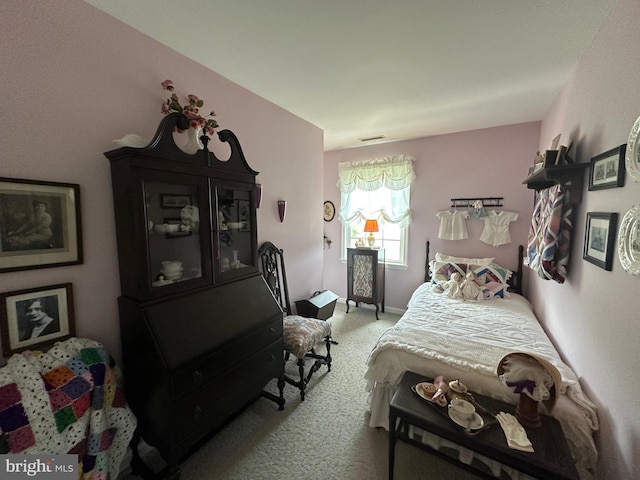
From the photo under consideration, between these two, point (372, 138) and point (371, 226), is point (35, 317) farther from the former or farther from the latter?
point (372, 138)

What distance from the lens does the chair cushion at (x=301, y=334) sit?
2.12 meters

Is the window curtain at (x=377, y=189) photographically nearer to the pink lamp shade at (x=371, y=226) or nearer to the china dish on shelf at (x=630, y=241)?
the pink lamp shade at (x=371, y=226)

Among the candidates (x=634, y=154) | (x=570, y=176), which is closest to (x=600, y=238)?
(x=634, y=154)

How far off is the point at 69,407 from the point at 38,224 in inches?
33.8

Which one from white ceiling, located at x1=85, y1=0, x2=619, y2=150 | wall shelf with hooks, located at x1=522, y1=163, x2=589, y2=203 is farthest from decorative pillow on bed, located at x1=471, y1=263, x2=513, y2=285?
white ceiling, located at x1=85, y1=0, x2=619, y2=150

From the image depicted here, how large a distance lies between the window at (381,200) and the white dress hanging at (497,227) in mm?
975

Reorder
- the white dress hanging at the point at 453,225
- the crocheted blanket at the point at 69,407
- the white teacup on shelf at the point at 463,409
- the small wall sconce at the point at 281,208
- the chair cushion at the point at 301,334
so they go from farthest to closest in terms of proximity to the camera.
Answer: the white dress hanging at the point at 453,225 → the small wall sconce at the point at 281,208 → the chair cushion at the point at 301,334 → the white teacup on shelf at the point at 463,409 → the crocheted blanket at the point at 69,407

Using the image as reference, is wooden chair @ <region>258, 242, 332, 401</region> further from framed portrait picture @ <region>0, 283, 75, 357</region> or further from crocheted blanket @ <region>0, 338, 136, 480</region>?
framed portrait picture @ <region>0, 283, 75, 357</region>

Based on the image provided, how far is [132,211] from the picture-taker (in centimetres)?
134

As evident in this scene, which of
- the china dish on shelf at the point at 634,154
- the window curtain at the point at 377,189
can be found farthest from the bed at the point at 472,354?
the window curtain at the point at 377,189

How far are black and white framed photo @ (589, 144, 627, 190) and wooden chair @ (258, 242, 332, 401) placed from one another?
6.96 feet

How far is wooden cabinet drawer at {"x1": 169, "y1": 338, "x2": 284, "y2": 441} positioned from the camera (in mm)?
1378

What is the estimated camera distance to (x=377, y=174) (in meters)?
3.93

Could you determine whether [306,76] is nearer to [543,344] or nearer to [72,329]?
[72,329]
